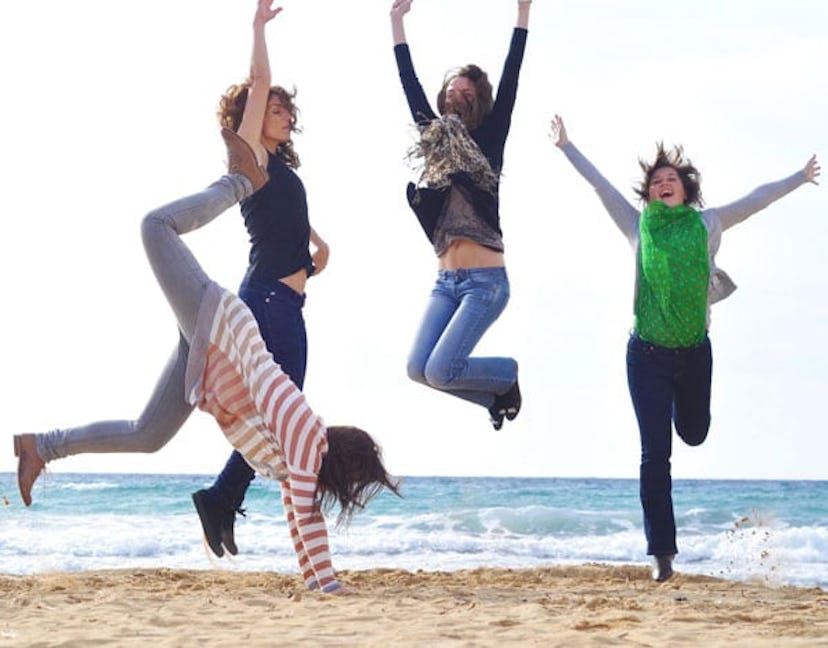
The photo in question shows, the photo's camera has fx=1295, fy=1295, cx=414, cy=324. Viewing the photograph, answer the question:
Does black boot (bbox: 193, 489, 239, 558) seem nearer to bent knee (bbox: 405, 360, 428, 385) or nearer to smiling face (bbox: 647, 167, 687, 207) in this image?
bent knee (bbox: 405, 360, 428, 385)

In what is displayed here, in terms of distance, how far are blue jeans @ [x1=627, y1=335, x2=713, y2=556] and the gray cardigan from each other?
16.8 inches

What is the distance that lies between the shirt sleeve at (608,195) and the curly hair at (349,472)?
2136 mm

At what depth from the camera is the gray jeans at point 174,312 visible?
5.93 m

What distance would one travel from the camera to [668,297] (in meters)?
6.93

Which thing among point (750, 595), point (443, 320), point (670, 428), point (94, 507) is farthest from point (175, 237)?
point (94, 507)

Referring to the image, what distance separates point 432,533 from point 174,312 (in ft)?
48.1

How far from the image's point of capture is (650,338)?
6.98 m

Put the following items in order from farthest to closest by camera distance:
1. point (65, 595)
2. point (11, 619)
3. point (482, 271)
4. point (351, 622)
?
point (482, 271)
point (65, 595)
point (11, 619)
point (351, 622)

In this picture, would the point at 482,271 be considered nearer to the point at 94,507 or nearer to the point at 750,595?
the point at 750,595

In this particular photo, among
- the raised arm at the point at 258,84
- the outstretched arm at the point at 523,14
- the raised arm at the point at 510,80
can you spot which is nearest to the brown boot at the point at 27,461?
the raised arm at the point at 258,84

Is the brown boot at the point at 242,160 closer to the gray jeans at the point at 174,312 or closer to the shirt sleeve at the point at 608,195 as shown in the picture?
the gray jeans at the point at 174,312

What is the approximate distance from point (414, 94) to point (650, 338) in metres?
1.90

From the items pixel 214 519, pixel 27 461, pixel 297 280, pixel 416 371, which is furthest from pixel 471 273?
pixel 27 461

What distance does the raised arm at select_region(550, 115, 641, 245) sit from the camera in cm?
730
